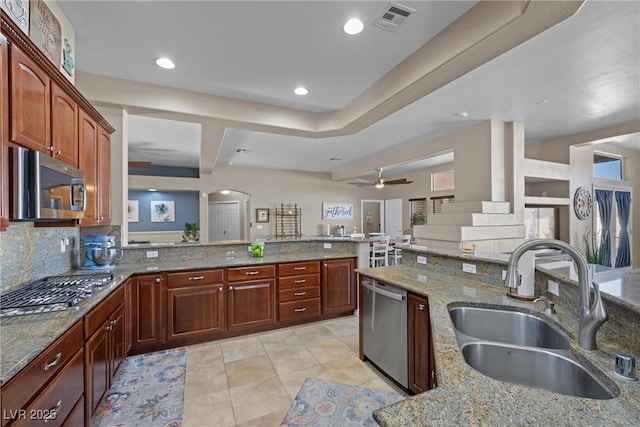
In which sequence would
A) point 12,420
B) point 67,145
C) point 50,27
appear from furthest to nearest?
point 67,145, point 50,27, point 12,420

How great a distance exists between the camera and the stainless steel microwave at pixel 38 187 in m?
1.34

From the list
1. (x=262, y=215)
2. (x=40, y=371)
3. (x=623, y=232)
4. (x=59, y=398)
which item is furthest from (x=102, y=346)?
(x=623, y=232)

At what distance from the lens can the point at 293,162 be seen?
7234mm

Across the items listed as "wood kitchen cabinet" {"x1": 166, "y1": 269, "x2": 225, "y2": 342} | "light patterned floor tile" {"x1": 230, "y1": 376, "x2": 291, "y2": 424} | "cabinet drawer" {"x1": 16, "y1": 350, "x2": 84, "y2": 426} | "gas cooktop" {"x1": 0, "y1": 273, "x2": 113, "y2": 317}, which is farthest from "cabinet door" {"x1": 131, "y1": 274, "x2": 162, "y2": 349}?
"cabinet drawer" {"x1": 16, "y1": 350, "x2": 84, "y2": 426}

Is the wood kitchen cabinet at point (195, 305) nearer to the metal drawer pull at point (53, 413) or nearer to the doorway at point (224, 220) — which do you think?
the metal drawer pull at point (53, 413)

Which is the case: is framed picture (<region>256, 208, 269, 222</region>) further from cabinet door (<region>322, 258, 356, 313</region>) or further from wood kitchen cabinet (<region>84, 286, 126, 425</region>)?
wood kitchen cabinet (<region>84, 286, 126, 425</region>)

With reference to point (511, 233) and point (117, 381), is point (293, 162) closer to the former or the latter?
point (511, 233)

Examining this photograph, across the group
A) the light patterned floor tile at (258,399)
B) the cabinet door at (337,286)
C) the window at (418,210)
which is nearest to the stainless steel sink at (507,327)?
the light patterned floor tile at (258,399)

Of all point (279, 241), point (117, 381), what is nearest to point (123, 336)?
point (117, 381)

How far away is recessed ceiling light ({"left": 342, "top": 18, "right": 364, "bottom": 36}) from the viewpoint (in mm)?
2070

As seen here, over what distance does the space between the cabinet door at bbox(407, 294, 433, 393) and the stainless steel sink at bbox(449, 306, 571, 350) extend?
26cm

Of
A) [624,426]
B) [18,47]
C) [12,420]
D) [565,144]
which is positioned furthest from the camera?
[565,144]

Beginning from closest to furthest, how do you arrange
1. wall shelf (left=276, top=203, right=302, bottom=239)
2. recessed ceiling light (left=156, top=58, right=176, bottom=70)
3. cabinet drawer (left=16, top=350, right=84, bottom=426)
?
cabinet drawer (left=16, top=350, right=84, bottom=426), recessed ceiling light (left=156, top=58, right=176, bottom=70), wall shelf (left=276, top=203, right=302, bottom=239)

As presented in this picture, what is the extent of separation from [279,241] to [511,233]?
3.42 metres
